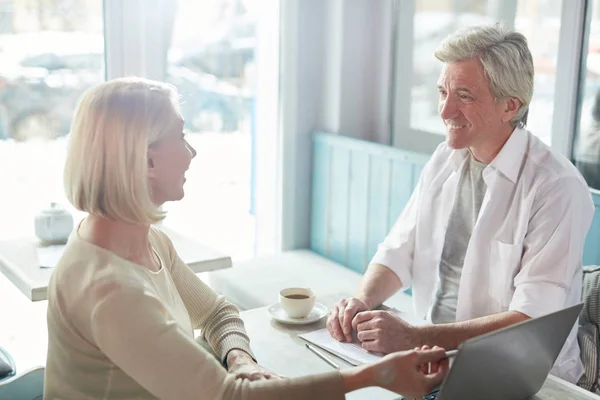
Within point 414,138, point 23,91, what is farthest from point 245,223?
point 23,91

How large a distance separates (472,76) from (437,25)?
1.13 meters

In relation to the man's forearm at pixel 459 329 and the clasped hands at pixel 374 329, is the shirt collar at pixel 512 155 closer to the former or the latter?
the man's forearm at pixel 459 329

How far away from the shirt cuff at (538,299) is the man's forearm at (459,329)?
0.06 feet

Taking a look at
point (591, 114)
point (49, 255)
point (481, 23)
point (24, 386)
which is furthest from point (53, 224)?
point (591, 114)

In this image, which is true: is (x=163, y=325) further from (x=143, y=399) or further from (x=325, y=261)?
(x=325, y=261)

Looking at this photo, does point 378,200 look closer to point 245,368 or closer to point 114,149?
point 245,368

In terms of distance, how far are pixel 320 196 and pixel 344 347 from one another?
1.74m

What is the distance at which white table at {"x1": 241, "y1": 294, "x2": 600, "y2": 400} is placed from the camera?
4.21 feet

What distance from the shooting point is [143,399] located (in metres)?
1.18

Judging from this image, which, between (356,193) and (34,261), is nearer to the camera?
(34,261)

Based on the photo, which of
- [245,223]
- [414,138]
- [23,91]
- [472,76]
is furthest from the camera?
[245,223]

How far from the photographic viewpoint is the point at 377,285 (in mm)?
1862

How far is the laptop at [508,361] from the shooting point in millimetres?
1060

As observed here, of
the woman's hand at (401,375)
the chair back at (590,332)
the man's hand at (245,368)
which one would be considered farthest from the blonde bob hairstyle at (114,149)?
the chair back at (590,332)
